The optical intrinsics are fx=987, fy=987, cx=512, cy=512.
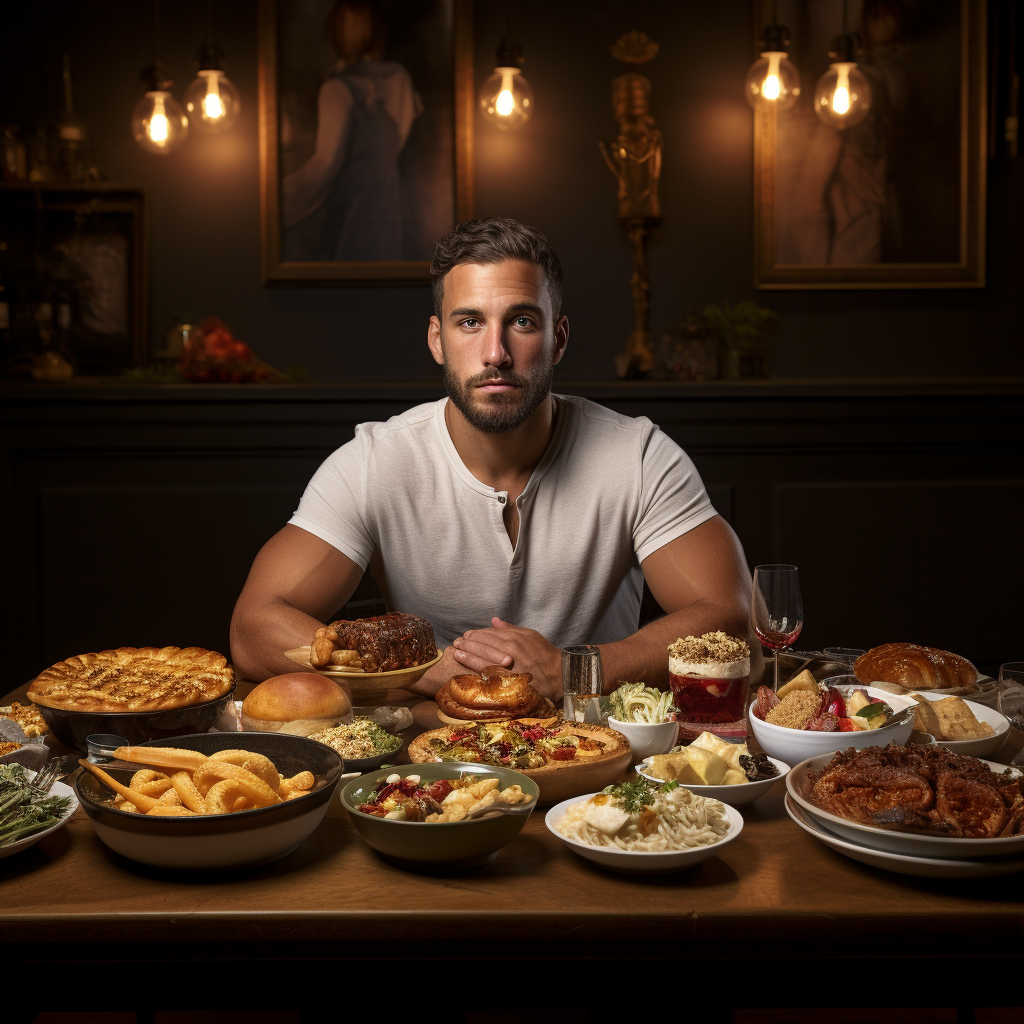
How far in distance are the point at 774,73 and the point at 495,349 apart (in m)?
1.97

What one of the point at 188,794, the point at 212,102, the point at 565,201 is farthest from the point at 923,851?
the point at 565,201

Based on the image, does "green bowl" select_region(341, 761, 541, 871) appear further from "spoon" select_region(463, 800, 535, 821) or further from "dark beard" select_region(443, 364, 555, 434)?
"dark beard" select_region(443, 364, 555, 434)

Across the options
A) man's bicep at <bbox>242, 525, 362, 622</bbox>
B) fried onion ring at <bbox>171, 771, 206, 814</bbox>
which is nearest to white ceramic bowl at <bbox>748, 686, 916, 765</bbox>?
fried onion ring at <bbox>171, 771, 206, 814</bbox>

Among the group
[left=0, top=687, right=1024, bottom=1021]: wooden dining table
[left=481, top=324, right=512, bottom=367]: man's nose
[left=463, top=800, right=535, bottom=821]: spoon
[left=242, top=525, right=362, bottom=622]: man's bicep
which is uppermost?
[left=481, top=324, right=512, bottom=367]: man's nose

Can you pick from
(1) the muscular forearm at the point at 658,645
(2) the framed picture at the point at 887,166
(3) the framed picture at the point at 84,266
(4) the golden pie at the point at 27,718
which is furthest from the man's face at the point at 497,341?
(3) the framed picture at the point at 84,266

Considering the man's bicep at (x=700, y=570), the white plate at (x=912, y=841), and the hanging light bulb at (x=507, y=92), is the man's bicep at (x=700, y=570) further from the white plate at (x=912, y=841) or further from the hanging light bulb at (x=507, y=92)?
the hanging light bulb at (x=507, y=92)

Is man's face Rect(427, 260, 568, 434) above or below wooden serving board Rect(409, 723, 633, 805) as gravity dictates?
above

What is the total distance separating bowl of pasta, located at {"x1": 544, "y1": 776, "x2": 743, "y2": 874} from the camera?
101 cm

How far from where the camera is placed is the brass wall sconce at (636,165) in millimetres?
3975

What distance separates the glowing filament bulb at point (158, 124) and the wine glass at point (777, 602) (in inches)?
114

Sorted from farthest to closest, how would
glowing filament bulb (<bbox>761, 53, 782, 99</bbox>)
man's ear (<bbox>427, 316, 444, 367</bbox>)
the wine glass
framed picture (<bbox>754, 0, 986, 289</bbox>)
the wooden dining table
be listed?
1. framed picture (<bbox>754, 0, 986, 289</bbox>)
2. glowing filament bulb (<bbox>761, 53, 782, 99</bbox>)
3. man's ear (<bbox>427, 316, 444, 367</bbox>)
4. the wine glass
5. the wooden dining table

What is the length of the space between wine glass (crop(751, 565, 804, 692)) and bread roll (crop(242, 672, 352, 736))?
644 mm

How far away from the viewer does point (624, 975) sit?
97cm

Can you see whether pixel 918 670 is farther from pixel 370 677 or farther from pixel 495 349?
pixel 495 349
